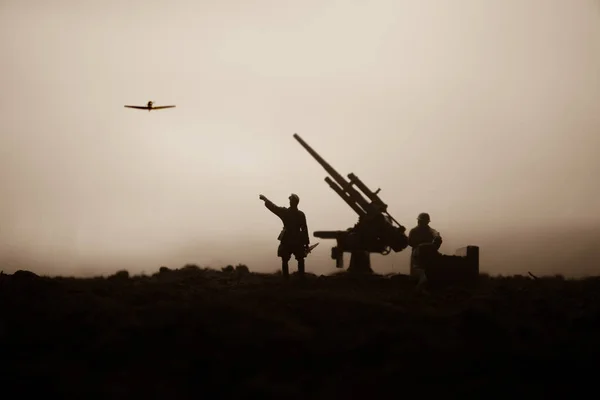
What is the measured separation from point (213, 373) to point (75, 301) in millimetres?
4327

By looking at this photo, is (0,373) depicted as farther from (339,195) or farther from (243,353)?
(339,195)

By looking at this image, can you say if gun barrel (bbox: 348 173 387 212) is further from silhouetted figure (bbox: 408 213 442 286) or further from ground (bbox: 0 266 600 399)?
ground (bbox: 0 266 600 399)

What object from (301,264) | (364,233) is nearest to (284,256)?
(301,264)

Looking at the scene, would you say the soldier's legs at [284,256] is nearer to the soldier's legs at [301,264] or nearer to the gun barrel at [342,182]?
the soldier's legs at [301,264]

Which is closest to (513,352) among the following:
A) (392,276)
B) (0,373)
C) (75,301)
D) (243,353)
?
(243,353)

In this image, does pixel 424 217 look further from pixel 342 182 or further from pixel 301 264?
pixel 301 264

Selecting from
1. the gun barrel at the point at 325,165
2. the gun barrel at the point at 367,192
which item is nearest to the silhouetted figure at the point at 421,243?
the gun barrel at the point at 367,192

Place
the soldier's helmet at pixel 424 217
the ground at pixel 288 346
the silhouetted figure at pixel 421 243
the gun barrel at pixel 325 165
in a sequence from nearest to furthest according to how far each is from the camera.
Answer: the ground at pixel 288 346
the silhouetted figure at pixel 421 243
the soldier's helmet at pixel 424 217
the gun barrel at pixel 325 165

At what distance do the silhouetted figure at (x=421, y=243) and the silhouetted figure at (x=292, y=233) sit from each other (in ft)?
10.4

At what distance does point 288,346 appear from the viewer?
24.9 ft

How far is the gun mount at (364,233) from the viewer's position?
18969 millimetres

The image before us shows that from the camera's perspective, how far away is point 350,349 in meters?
7.55

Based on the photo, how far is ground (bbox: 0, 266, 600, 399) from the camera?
641 centimetres

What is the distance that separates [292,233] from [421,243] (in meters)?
4.56
